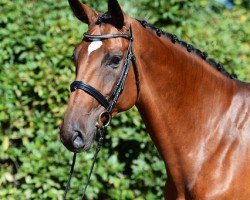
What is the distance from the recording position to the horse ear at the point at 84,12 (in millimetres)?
3180

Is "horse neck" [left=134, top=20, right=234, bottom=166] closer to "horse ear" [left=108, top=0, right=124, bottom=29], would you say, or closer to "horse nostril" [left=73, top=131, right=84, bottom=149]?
"horse ear" [left=108, top=0, right=124, bottom=29]

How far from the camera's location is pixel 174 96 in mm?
3219

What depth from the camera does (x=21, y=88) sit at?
5023mm

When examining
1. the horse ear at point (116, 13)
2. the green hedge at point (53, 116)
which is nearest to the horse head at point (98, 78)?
the horse ear at point (116, 13)

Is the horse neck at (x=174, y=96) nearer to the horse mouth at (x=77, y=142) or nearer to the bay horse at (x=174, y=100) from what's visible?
the bay horse at (x=174, y=100)

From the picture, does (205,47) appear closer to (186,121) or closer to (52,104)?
(52,104)

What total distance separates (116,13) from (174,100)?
0.62 meters

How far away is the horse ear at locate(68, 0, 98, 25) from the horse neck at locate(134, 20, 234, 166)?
264 mm

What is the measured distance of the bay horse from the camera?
2947mm

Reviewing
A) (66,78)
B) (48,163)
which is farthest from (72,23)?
(48,163)

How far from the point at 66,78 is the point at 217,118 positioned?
2061mm

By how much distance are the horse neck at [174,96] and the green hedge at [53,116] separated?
1704 millimetres

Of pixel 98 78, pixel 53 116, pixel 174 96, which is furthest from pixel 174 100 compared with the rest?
pixel 53 116

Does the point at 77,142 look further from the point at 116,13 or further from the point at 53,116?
the point at 53,116
